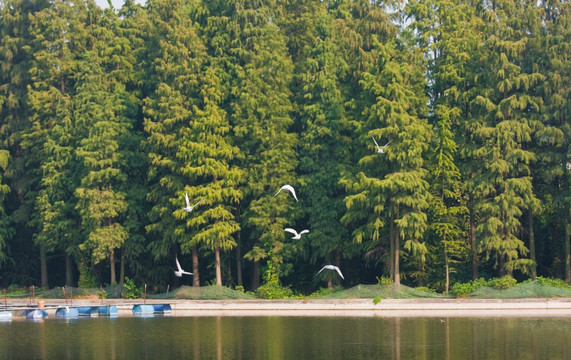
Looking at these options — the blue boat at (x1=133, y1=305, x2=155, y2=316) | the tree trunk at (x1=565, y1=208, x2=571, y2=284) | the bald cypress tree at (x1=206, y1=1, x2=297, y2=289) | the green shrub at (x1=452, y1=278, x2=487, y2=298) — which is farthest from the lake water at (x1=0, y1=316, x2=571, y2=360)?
the bald cypress tree at (x1=206, y1=1, x2=297, y2=289)

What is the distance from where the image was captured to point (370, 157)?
49.3 meters

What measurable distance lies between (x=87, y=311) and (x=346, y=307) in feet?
43.5

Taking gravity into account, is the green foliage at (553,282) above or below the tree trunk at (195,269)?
below

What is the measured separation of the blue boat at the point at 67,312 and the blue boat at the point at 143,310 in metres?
3.02

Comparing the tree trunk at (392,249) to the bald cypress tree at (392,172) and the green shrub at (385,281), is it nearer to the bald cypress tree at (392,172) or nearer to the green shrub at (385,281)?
the bald cypress tree at (392,172)

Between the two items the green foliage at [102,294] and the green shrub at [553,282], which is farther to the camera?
the green foliage at [102,294]

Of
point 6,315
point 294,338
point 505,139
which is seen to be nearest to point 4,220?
point 6,315

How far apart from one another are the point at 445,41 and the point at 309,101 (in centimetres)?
817

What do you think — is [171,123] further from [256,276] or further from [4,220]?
[4,220]

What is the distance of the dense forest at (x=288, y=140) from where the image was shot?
4875 cm

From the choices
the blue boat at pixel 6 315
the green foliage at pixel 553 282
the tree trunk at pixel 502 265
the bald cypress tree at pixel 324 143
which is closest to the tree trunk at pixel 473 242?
the tree trunk at pixel 502 265

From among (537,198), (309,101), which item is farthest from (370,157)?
(537,198)

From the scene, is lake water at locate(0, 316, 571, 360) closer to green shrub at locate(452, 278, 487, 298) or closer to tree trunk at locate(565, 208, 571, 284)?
green shrub at locate(452, 278, 487, 298)

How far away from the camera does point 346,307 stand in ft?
153
